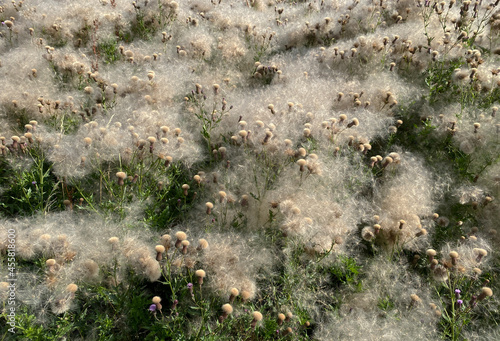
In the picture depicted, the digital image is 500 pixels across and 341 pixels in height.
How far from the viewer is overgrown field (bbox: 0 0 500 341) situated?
2602mm

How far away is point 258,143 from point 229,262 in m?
1.25

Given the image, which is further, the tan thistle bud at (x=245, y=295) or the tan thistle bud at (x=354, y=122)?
the tan thistle bud at (x=354, y=122)

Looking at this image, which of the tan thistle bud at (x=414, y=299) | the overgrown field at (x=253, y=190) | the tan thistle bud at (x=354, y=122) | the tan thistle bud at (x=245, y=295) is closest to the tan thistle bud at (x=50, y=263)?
the overgrown field at (x=253, y=190)

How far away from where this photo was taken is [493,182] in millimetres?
3432

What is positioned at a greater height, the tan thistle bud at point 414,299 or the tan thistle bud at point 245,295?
the tan thistle bud at point 245,295

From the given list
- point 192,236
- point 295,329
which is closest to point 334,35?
point 192,236

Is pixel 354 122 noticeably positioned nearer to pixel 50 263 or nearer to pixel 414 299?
pixel 414 299

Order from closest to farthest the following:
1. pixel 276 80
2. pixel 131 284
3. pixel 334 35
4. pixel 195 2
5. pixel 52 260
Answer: pixel 52 260, pixel 131 284, pixel 276 80, pixel 334 35, pixel 195 2

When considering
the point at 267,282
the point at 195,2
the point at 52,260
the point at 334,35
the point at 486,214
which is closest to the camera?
the point at 52,260

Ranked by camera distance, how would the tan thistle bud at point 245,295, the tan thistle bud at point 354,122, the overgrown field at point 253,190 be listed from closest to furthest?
the tan thistle bud at point 245,295
the overgrown field at point 253,190
the tan thistle bud at point 354,122

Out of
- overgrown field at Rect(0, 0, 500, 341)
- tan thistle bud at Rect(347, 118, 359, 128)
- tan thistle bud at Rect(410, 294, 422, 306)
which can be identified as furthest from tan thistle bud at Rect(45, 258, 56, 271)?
tan thistle bud at Rect(347, 118, 359, 128)

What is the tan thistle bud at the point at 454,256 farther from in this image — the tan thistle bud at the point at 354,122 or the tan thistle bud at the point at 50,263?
the tan thistle bud at the point at 50,263

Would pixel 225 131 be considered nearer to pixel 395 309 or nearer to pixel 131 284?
pixel 131 284

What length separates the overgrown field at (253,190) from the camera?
2602mm
